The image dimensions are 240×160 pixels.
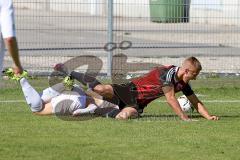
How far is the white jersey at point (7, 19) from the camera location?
8.67m

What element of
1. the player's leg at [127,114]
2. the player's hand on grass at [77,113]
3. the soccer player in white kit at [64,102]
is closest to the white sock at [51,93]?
the soccer player in white kit at [64,102]

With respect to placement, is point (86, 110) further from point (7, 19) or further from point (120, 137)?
point (7, 19)

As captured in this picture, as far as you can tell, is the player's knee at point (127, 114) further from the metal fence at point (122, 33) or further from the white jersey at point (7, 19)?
the metal fence at point (122, 33)

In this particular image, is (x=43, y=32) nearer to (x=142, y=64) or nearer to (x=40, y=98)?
(x=142, y=64)

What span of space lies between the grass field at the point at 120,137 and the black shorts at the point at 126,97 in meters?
0.24

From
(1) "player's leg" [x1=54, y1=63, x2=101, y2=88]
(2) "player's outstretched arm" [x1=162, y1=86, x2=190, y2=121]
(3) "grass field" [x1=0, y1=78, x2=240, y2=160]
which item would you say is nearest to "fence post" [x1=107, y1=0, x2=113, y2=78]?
(3) "grass field" [x1=0, y1=78, x2=240, y2=160]

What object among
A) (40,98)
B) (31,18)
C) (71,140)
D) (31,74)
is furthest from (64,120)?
(31,18)

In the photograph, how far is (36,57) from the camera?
60.2 ft

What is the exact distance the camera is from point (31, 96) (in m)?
12.3

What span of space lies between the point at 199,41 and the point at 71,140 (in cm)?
967

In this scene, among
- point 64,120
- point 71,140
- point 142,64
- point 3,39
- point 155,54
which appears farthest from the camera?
point 155,54

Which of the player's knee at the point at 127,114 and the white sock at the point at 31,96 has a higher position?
the white sock at the point at 31,96

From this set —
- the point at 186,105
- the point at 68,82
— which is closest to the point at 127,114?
the point at 68,82

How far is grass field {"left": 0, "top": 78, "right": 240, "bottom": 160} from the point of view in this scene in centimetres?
936
